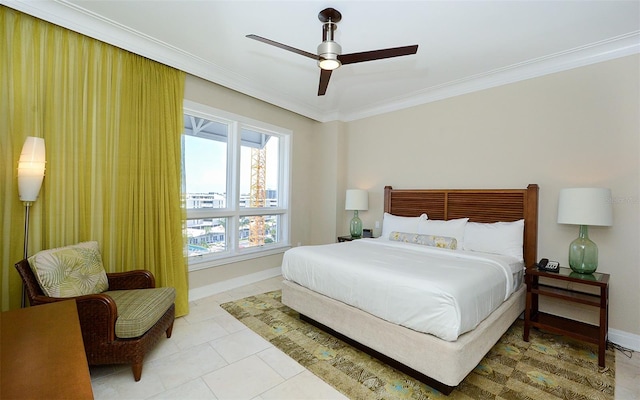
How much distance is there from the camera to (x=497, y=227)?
10.3 feet

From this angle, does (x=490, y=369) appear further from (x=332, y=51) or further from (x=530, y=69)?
(x=530, y=69)

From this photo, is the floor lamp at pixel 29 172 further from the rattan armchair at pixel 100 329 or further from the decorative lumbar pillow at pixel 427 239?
the decorative lumbar pillow at pixel 427 239

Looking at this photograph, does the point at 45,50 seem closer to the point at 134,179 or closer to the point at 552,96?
the point at 134,179

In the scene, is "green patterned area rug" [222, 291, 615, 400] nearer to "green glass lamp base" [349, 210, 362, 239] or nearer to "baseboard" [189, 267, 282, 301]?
"baseboard" [189, 267, 282, 301]

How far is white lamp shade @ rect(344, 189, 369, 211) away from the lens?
14.8 feet

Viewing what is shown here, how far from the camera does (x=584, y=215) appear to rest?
2504 millimetres

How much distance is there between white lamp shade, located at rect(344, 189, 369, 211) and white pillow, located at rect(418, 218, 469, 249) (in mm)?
1053

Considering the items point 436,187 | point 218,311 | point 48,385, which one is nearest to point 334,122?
point 436,187

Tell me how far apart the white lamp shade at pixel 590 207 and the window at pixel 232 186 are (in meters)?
3.64

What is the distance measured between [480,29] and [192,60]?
3.01 m

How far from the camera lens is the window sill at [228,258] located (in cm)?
364

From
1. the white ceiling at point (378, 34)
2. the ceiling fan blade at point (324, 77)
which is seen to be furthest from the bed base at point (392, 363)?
the white ceiling at point (378, 34)

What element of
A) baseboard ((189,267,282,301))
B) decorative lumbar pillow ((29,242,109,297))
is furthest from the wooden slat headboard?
decorative lumbar pillow ((29,242,109,297))

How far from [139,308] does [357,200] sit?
3.18 meters
